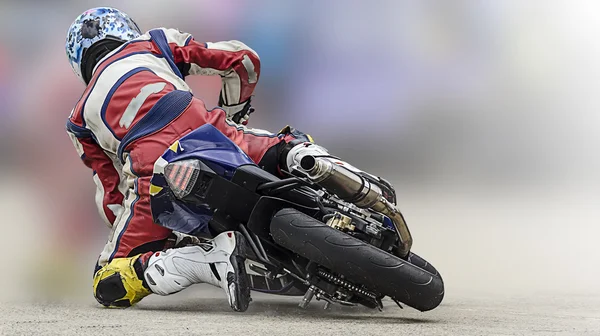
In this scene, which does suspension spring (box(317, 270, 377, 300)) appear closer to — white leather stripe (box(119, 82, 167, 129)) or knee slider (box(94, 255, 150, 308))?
knee slider (box(94, 255, 150, 308))

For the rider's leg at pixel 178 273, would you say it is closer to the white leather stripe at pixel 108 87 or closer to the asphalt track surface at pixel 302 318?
the asphalt track surface at pixel 302 318

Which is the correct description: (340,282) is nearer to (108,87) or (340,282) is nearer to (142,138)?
(142,138)

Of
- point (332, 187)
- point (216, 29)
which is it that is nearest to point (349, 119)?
point (216, 29)

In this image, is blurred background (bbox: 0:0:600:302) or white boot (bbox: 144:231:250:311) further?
blurred background (bbox: 0:0:600:302)

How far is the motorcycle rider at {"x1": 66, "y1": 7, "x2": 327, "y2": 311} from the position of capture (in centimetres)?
263

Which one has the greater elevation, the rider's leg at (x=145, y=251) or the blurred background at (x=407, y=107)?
the blurred background at (x=407, y=107)

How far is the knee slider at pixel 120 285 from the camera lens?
2705 millimetres

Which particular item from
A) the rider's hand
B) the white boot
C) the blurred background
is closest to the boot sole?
the white boot

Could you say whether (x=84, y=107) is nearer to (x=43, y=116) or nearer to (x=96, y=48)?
(x=96, y=48)

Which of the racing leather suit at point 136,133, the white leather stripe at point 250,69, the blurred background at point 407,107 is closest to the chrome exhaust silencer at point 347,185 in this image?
the racing leather suit at point 136,133

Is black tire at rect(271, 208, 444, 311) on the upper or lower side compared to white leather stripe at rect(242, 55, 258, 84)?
lower

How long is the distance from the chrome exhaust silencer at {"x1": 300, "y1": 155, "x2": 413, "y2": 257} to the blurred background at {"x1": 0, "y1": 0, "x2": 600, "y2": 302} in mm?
1557

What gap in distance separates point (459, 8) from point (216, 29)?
1377 millimetres

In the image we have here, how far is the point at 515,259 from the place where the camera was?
384 cm
